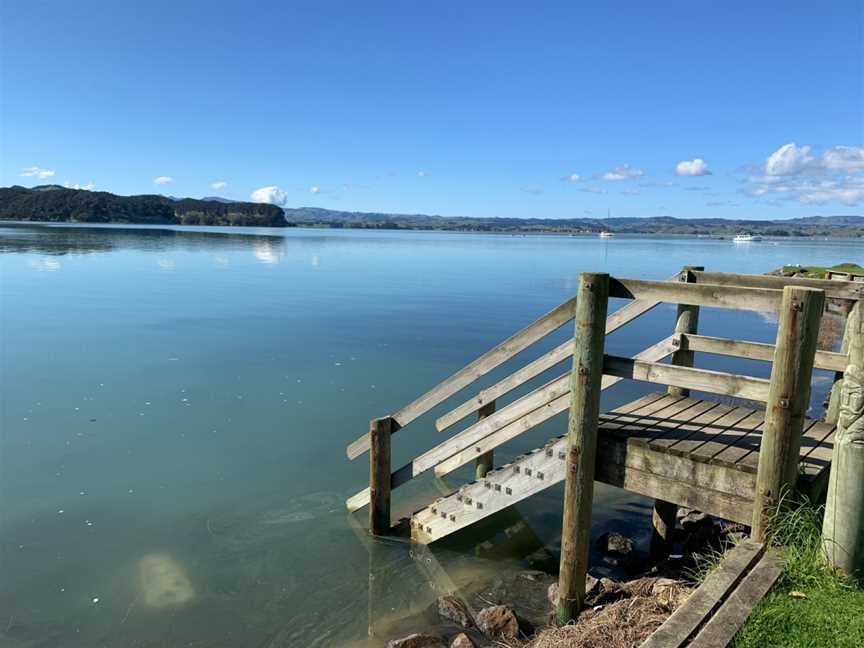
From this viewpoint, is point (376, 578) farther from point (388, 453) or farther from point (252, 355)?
point (252, 355)

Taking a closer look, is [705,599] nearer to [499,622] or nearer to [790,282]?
[499,622]

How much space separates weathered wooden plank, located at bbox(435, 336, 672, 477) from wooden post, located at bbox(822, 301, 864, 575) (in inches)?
87.7

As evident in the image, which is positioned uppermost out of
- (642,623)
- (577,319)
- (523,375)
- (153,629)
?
(577,319)

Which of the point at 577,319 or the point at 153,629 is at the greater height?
the point at 577,319

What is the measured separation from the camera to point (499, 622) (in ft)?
20.9

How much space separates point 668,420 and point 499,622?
2713 mm

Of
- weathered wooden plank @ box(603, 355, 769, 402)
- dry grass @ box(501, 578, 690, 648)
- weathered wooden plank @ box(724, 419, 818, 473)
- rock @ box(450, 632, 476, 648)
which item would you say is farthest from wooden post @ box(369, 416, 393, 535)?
weathered wooden plank @ box(724, 419, 818, 473)

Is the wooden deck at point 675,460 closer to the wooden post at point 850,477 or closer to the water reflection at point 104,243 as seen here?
the wooden post at point 850,477

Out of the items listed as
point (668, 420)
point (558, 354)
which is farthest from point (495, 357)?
point (668, 420)

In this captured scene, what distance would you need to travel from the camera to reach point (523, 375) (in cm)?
688

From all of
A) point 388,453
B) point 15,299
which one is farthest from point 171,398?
point 15,299

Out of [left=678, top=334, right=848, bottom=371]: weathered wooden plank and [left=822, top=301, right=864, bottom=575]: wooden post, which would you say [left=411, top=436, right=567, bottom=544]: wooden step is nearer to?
[left=678, top=334, right=848, bottom=371]: weathered wooden plank

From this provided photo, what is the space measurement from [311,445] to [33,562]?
16.1 feet

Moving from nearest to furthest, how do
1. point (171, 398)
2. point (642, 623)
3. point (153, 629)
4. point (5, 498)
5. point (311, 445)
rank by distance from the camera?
point (642, 623) → point (153, 629) → point (5, 498) → point (311, 445) → point (171, 398)
